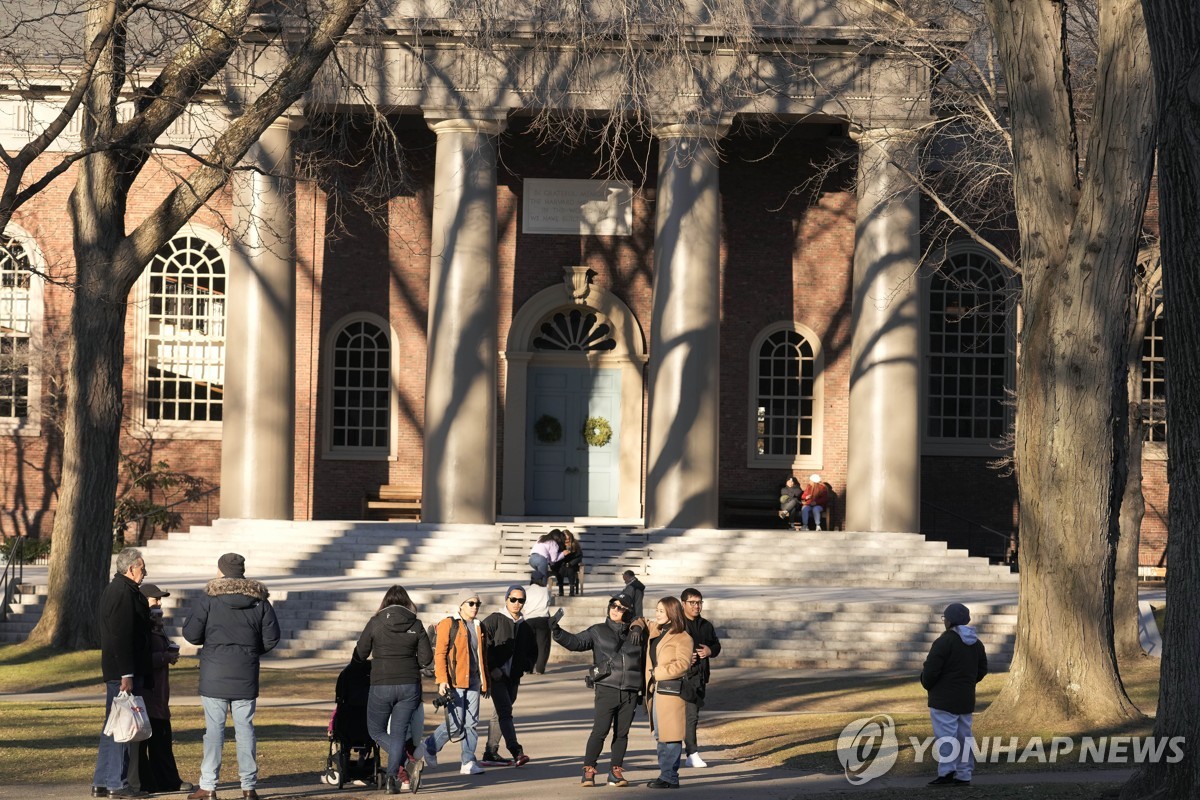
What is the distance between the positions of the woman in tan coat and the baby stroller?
6.88ft

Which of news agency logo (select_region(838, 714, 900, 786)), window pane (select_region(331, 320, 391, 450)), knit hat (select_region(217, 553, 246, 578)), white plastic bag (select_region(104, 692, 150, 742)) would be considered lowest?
news agency logo (select_region(838, 714, 900, 786))

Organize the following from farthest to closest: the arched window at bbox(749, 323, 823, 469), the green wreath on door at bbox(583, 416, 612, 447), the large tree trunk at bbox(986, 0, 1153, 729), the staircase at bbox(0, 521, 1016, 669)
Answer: the green wreath on door at bbox(583, 416, 612, 447) < the arched window at bbox(749, 323, 823, 469) < the staircase at bbox(0, 521, 1016, 669) < the large tree trunk at bbox(986, 0, 1153, 729)

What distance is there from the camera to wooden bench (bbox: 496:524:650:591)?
2688 centimetres

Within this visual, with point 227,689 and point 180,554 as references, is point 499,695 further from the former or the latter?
A: point 180,554

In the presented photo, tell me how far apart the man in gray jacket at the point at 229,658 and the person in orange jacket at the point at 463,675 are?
7.55ft

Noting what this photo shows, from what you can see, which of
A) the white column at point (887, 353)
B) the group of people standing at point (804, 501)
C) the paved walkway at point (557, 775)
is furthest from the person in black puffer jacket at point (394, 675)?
the group of people standing at point (804, 501)

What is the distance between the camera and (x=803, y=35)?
27.8 m

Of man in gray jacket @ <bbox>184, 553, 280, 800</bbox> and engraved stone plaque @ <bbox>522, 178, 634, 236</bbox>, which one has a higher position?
engraved stone plaque @ <bbox>522, 178, 634, 236</bbox>

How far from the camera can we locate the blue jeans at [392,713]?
11.6 m

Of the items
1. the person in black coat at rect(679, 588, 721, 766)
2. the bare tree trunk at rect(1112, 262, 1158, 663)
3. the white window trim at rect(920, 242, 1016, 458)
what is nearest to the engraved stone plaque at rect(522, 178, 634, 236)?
the white window trim at rect(920, 242, 1016, 458)

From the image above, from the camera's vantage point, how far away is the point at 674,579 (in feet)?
88.3

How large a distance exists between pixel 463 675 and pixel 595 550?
49.0ft

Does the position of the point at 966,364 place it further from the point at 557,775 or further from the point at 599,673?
the point at 599,673

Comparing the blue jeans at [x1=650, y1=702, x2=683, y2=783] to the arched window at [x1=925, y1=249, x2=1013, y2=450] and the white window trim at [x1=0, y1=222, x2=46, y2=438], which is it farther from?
the white window trim at [x1=0, y1=222, x2=46, y2=438]
